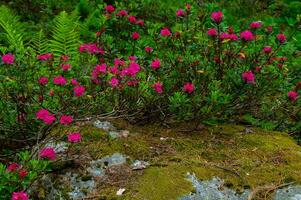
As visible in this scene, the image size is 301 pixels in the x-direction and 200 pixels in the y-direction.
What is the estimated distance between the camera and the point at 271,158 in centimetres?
343

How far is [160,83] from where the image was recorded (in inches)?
141

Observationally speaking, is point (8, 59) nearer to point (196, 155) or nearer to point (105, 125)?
point (105, 125)

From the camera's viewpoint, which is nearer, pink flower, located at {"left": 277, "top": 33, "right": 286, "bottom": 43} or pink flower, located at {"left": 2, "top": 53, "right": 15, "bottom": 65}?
pink flower, located at {"left": 2, "top": 53, "right": 15, "bottom": 65}

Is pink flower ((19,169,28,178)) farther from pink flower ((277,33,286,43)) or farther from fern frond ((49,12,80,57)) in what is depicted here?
fern frond ((49,12,80,57))

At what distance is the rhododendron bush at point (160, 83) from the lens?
3.47 meters

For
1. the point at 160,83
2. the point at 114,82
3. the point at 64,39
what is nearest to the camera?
the point at 114,82

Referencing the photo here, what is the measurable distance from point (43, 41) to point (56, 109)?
2.27 m

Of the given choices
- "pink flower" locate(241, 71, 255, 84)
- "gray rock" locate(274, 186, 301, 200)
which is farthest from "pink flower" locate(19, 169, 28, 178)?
"pink flower" locate(241, 71, 255, 84)

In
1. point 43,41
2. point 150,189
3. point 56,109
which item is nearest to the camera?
point 150,189

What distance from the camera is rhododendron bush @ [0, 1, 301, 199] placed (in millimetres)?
3473

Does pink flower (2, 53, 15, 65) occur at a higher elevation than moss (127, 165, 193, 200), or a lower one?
higher

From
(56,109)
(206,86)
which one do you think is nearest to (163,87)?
(206,86)

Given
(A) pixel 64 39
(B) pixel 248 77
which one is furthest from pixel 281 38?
(A) pixel 64 39

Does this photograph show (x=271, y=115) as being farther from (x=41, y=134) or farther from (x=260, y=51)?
(x=41, y=134)
